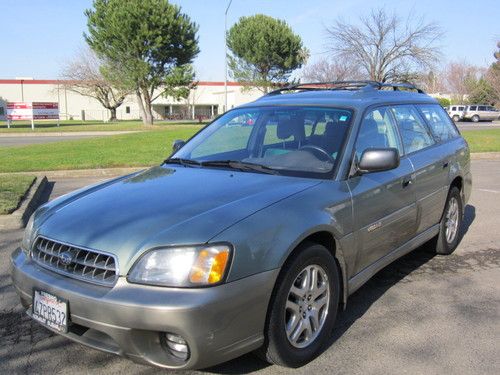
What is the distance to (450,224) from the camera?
532 cm

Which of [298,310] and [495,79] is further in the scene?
[495,79]

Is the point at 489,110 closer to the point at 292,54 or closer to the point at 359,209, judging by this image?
the point at 292,54

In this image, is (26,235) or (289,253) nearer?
(289,253)

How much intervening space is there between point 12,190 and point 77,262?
20.4 ft

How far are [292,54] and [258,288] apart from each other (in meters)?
46.2

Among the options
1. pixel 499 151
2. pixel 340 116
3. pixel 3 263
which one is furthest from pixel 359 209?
pixel 499 151

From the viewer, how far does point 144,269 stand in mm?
2508

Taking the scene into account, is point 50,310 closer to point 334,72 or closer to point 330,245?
point 330,245

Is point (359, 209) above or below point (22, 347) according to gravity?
above

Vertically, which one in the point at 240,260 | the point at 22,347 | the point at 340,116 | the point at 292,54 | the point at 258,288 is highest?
the point at 292,54

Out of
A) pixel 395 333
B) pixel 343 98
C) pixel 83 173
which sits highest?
pixel 343 98

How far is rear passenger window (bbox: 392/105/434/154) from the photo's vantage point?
4.39m

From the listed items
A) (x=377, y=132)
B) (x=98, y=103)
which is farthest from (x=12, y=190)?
(x=98, y=103)

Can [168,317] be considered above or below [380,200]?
below
